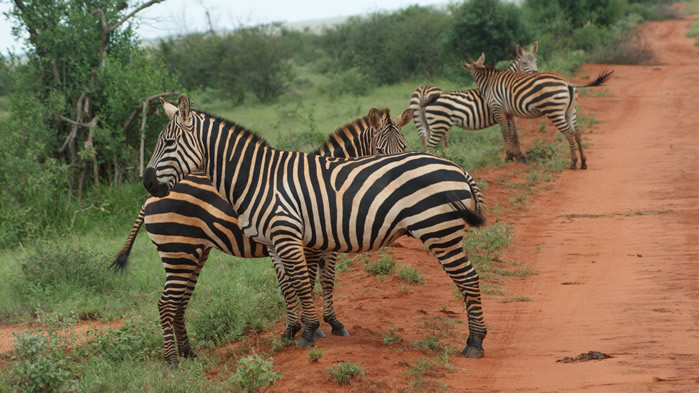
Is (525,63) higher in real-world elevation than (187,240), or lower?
higher

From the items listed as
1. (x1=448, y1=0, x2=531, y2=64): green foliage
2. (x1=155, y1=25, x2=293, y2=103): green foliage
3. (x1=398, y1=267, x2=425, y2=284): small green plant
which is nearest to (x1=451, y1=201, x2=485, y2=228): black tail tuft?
(x1=398, y1=267, x2=425, y2=284): small green plant

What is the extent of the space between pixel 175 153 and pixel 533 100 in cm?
930

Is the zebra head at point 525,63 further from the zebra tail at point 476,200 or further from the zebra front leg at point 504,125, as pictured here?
the zebra tail at point 476,200

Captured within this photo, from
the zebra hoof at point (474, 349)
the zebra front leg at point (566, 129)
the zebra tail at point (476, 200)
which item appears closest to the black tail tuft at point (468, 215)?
the zebra tail at point (476, 200)

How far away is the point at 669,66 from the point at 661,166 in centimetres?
1536

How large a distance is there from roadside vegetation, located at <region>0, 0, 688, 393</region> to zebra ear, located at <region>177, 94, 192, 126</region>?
6.11 feet

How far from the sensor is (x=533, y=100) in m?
13.3

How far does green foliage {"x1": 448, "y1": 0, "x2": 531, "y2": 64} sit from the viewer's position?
2234 centimetres

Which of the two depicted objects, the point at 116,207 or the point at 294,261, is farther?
the point at 116,207

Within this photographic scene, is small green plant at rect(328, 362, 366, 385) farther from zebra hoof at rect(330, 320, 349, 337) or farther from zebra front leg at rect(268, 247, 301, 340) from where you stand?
zebra hoof at rect(330, 320, 349, 337)

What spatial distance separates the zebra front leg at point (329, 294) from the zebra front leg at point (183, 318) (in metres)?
1.04

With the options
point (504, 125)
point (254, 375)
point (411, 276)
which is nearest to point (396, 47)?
point (504, 125)

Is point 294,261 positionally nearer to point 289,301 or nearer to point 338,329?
point 289,301

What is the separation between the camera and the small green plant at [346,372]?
197 inches
